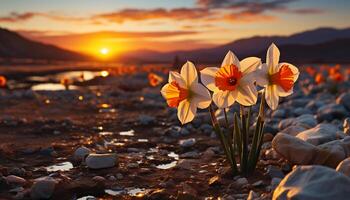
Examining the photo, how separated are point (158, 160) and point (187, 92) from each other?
1961 mm

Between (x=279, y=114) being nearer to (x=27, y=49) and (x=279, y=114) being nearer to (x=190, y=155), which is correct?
(x=190, y=155)

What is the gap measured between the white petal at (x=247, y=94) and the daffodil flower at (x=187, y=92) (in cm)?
34

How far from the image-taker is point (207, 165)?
5852 millimetres

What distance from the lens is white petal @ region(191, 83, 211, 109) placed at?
14.9 ft

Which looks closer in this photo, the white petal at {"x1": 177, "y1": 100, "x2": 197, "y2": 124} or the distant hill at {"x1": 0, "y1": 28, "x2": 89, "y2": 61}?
the white petal at {"x1": 177, "y1": 100, "x2": 197, "y2": 124}

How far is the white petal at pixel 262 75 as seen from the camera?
4469 mm

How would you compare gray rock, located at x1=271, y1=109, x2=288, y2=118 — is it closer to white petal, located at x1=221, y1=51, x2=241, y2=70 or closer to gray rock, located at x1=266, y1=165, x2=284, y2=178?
gray rock, located at x1=266, y1=165, x2=284, y2=178

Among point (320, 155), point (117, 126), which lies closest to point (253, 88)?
point (320, 155)

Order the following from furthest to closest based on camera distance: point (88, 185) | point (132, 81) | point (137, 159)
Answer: point (132, 81)
point (137, 159)
point (88, 185)

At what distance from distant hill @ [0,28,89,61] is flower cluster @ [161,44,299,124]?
147m

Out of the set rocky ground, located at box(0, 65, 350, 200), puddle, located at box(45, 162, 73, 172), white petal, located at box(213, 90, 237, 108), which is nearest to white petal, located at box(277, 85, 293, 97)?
white petal, located at box(213, 90, 237, 108)

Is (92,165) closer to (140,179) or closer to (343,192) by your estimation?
(140,179)

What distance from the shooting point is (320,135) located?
567cm

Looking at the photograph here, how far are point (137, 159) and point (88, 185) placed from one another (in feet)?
5.42
